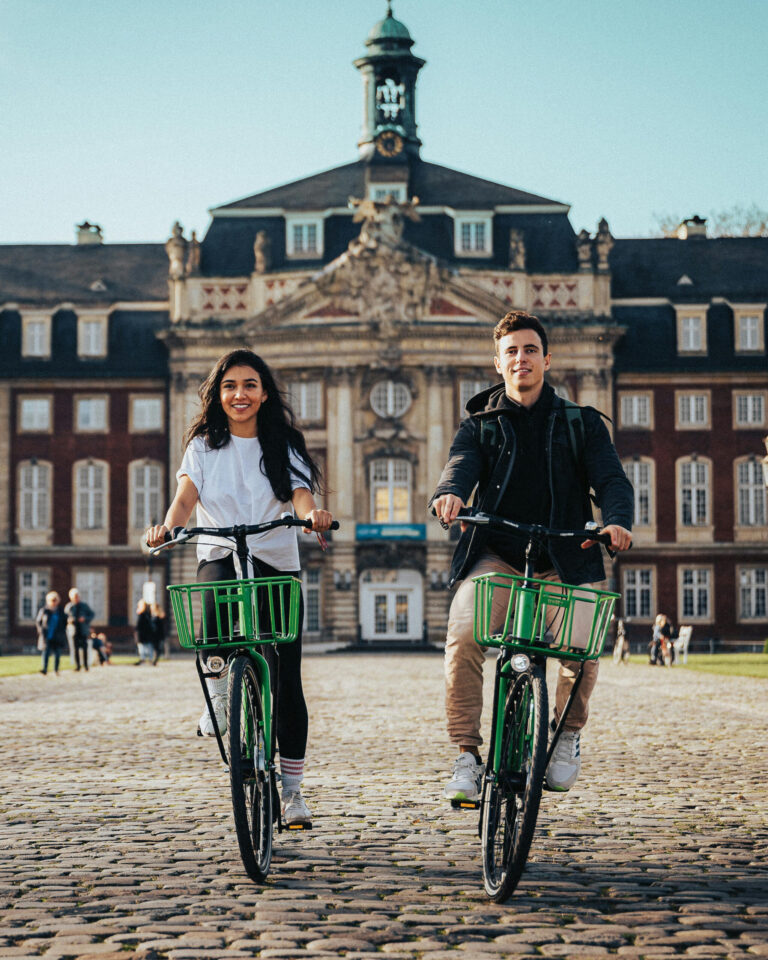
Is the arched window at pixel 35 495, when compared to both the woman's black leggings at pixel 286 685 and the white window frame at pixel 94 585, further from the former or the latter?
the woman's black leggings at pixel 286 685

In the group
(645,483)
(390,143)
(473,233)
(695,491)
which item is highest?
(390,143)

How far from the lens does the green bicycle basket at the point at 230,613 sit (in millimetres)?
5938

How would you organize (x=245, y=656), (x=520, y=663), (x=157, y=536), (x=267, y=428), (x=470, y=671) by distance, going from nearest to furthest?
(x=520, y=663) < (x=245, y=656) < (x=470, y=671) < (x=157, y=536) < (x=267, y=428)

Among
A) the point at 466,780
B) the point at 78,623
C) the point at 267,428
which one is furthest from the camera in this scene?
the point at 78,623

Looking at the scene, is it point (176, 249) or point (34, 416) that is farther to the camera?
point (34, 416)

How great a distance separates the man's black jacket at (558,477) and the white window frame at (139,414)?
158ft

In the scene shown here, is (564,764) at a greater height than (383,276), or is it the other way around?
(383,276)

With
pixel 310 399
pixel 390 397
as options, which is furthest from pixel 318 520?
pixel 310 399

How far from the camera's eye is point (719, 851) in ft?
22.5

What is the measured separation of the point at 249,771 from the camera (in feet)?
19.6

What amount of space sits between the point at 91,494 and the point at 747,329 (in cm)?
2310

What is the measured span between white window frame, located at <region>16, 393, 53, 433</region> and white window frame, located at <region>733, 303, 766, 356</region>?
77.0ft

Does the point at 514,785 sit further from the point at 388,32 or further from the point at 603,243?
the point at 388,32

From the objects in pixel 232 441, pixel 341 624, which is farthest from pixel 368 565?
pixel 232 441
